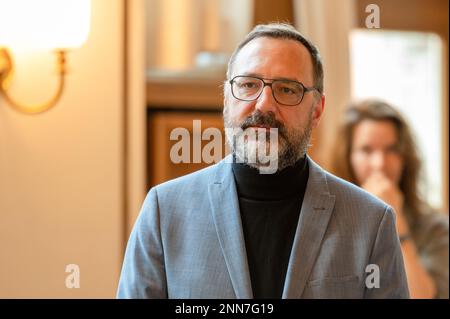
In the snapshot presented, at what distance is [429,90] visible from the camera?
1.61 m

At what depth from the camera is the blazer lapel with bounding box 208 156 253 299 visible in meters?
0.70

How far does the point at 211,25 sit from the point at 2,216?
453 millimetres

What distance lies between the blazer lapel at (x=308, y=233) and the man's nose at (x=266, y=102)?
0.09 m

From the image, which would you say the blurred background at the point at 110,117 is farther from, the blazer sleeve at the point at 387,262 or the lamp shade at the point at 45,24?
the blazer sleeve at the point at 387,262

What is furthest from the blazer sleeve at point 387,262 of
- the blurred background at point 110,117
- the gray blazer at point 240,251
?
the blurred background at point 110,117

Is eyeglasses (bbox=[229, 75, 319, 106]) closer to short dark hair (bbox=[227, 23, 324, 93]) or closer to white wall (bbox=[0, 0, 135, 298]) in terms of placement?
short dark hair (bbox=[227, 23, 324, 93])

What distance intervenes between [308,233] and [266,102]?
0.43 ft

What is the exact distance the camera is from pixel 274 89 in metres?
0.70

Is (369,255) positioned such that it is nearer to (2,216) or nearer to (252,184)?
(252,184)

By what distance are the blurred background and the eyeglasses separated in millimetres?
238

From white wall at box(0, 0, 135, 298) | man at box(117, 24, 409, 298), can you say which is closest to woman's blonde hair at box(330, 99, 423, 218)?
white wall at box(0, 0, 135, 298)

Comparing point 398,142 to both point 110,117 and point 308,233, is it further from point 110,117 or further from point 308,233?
point 308,233
